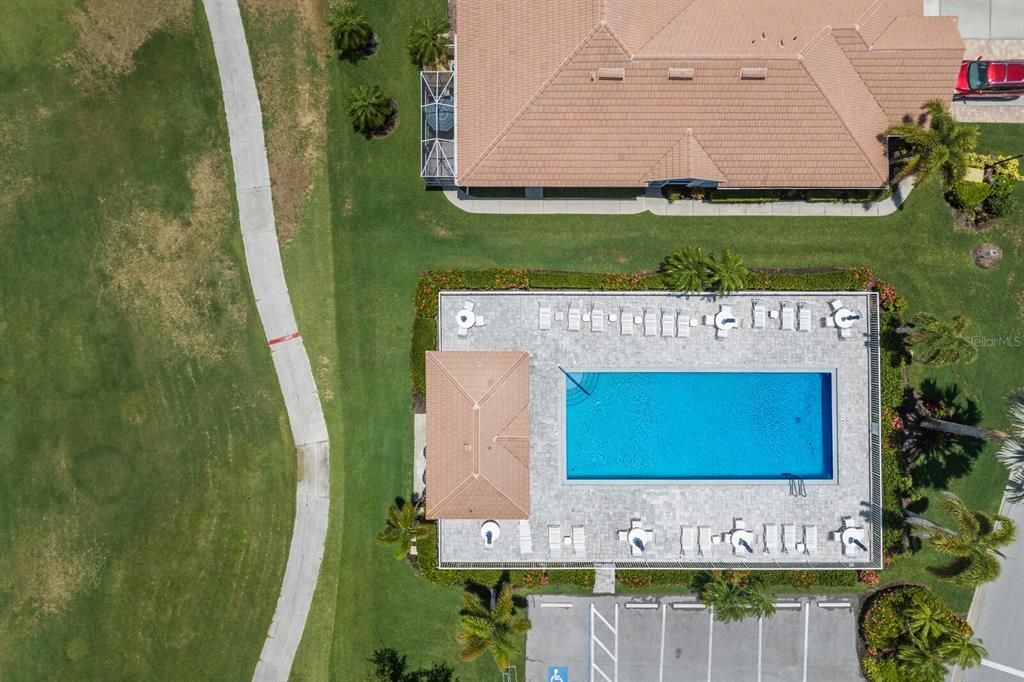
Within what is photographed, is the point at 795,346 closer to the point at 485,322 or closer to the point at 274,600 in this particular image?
the point at 485,322

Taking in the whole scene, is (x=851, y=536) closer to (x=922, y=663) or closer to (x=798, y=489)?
(x=798, y=489)

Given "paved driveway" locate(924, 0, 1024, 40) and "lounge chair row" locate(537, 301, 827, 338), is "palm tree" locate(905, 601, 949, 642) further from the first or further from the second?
"paved driveway" locate(924, 0, 1024, 40)

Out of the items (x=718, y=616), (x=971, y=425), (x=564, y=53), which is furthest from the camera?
(x=971, y=425)

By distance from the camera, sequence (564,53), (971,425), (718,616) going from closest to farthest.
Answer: (564,53)
(718,616)
(971,425)

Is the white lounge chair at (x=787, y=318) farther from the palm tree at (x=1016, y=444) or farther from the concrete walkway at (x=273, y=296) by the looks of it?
the concrete walkway at (x=273, y=296)

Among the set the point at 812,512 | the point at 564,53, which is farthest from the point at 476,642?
the point at 564,53

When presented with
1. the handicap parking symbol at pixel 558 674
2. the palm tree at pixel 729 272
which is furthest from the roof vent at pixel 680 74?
the handicap parking symbol at pixel 558 674

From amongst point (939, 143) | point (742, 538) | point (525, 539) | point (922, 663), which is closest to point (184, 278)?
point (525, 539)
